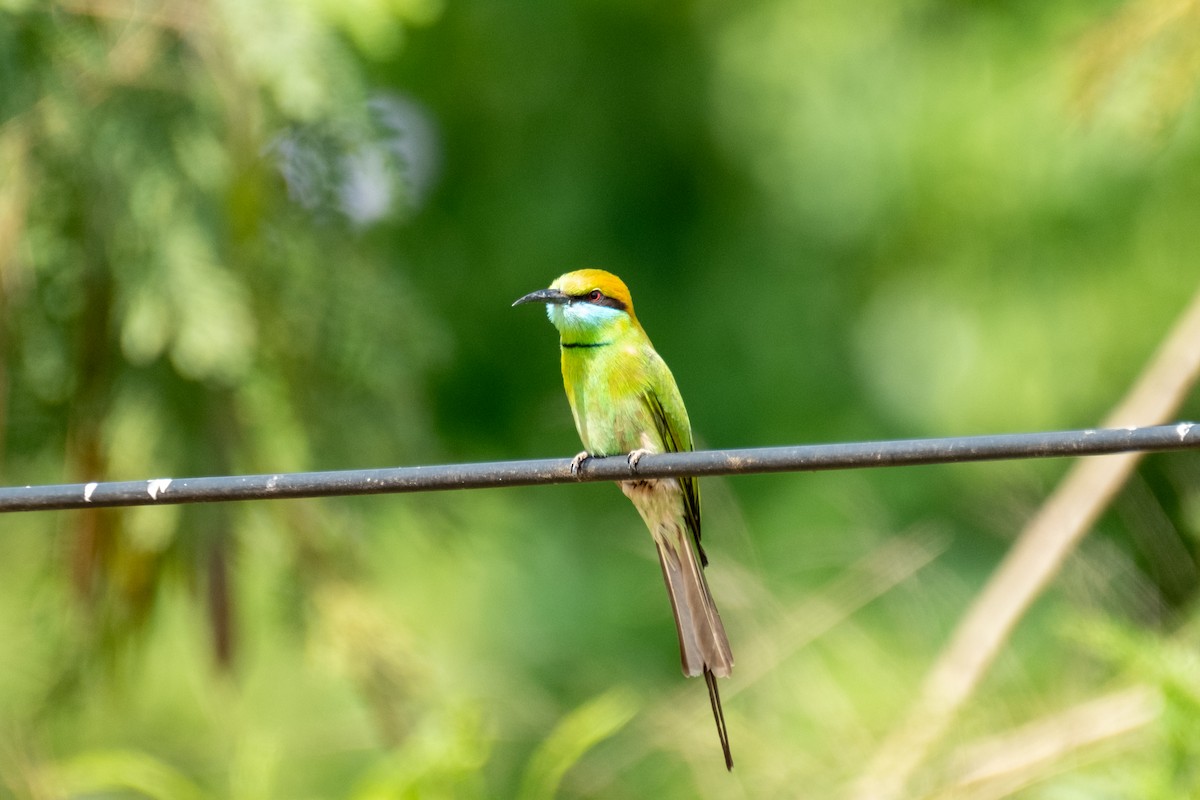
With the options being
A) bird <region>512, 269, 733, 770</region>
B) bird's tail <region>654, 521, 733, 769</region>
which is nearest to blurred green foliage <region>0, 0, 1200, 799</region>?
bird's tail <region>654, 521, 733, 769</region>

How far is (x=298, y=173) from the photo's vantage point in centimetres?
350

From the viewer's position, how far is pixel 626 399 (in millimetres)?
3252

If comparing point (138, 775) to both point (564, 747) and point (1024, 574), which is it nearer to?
point (564, 747)

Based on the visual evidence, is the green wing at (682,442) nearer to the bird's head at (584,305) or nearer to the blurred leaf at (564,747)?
the bird's head at (584,305)

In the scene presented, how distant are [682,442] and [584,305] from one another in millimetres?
392

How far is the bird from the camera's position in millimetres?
3166

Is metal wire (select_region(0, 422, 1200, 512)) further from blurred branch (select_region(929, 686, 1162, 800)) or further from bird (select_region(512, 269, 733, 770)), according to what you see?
blurred branch (select_region(929, 686, 1162, 800))

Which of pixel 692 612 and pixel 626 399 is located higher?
pixel 626 399

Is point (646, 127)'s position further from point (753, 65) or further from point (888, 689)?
point (888, 689)

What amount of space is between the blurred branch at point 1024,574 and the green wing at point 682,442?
2.11 ft

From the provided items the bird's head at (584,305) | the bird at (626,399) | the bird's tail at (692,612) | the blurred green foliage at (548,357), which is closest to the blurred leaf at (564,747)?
the blurred green foliage at (548,357)

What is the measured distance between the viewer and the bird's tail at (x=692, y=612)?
110 inches

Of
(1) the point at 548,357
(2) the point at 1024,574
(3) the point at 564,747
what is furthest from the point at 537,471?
(1) the point at 548,357

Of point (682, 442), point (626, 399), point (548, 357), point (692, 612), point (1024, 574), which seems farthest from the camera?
point (548, 357)
